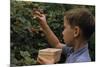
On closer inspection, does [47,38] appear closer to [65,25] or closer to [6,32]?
[65,25]

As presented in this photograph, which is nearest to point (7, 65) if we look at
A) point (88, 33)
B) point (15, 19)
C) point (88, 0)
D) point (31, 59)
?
point (31, 59)

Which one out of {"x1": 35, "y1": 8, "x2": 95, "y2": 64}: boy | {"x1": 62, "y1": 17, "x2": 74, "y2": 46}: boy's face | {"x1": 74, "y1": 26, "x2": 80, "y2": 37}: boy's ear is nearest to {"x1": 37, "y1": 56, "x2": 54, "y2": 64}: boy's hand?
{"x1": 35, "y1": 8, "x2": 95, "y2": 64}: boy

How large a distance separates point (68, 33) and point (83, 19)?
25cm

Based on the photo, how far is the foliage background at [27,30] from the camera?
213 cm

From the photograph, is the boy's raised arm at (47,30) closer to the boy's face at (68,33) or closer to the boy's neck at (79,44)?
the boy's face at (68,33)

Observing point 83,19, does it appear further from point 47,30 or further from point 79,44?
point 47,30

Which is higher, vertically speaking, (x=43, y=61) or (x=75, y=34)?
(x=75, y=34)

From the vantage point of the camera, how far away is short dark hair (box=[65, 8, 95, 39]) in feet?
7.73

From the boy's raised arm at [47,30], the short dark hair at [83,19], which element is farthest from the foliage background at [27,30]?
the short dark hair at [83,19]

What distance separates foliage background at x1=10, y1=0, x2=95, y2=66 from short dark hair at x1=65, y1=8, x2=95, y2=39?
0.47ft

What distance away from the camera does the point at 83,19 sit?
94.5 inches

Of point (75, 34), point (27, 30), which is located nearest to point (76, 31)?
point (75, 34)

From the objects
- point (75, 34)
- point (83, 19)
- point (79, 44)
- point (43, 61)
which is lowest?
point (43, 61)
